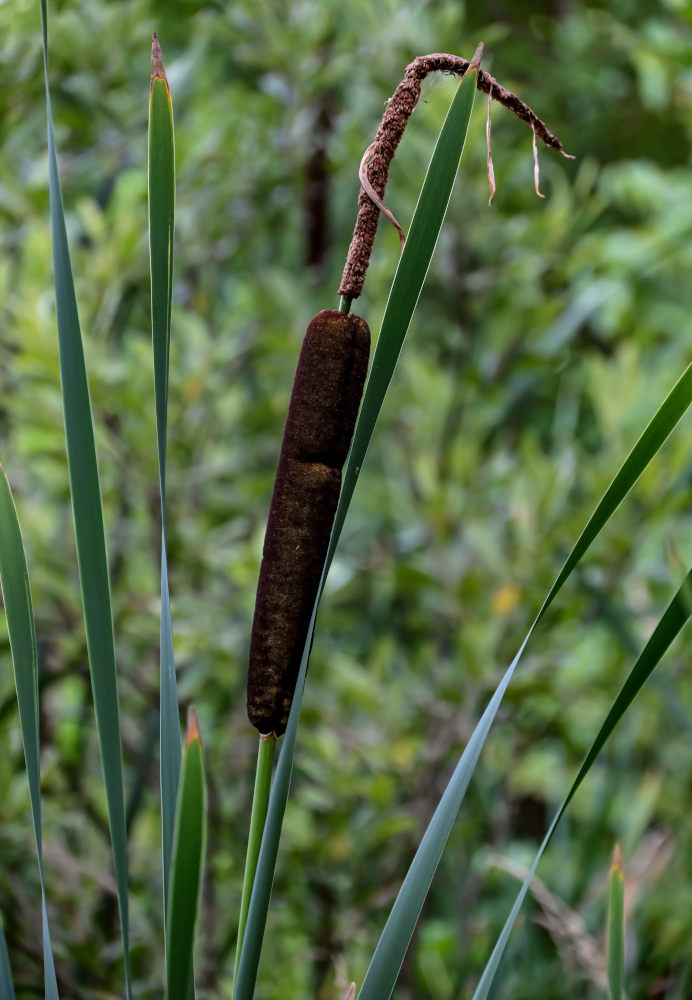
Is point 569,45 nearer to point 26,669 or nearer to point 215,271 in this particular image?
point 215,271

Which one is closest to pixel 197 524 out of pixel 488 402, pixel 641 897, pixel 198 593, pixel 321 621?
pixel 198 593

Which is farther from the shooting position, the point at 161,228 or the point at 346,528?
the point at 346,528

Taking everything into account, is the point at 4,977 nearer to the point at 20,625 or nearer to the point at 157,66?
the point at 20,625

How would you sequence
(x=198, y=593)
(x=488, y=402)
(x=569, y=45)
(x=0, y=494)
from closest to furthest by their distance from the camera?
1. (x=0, y=494)
2. (x=198, y=593)
3. (x=488, y=402)
4. (x=569, y=45)

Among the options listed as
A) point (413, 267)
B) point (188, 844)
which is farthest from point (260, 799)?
point (413, 267)

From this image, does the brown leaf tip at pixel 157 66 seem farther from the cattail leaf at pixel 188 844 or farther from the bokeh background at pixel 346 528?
the bokeh background at pixel 346 528

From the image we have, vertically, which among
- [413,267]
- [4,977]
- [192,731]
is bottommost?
[4,977]

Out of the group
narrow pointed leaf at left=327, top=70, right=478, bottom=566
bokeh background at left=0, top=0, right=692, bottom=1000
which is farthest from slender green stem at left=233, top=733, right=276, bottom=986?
bokeh background at left=0, top=0, right=692, bottom=1000
